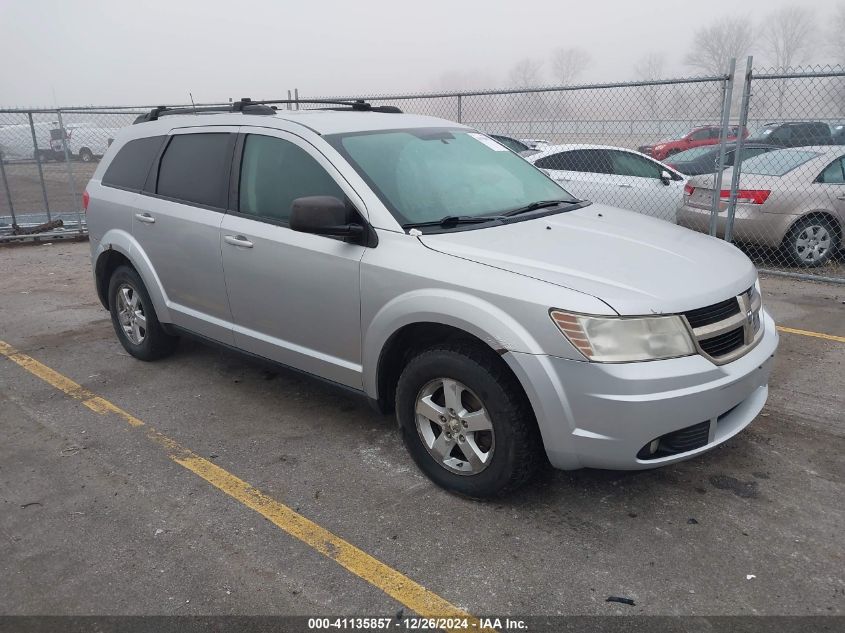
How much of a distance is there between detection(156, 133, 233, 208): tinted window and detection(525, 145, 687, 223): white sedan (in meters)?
5.36

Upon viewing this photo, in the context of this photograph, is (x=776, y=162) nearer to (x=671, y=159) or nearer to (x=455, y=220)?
(x=671, y=159)

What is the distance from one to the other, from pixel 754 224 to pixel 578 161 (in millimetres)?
2523

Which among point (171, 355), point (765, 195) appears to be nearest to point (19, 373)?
point (171, 355)

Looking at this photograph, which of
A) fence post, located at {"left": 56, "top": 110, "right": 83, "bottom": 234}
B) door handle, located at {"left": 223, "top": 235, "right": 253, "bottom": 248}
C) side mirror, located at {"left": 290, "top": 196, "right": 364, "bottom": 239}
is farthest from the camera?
fence post, located at {"left": 56, "top": 110, "right": 83, "bottom": 234}

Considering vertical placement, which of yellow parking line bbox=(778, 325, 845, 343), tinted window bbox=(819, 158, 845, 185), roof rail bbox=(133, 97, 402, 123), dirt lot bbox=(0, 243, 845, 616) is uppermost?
roof rail bbox=(133, 97, 402, 123)

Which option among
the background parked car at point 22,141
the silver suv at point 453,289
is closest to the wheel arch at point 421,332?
the silver suv at point 453,289

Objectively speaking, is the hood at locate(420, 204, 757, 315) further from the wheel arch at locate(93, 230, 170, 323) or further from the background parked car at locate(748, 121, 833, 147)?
the background parked car at locate(748, 121, 833, 147)

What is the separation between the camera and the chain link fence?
25.7ft

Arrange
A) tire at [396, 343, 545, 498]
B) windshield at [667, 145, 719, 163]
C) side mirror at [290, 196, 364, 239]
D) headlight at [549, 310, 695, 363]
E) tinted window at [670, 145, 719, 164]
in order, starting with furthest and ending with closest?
windshield at [667, 145, 719, 163]
tinted window at [670, 145, 719, 164]
side mirror at [290, 196, 364, 239]
tire at [396, 343, 545, 498]
headlight at [549, 310, 695, 363]

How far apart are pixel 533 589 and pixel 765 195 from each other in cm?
668

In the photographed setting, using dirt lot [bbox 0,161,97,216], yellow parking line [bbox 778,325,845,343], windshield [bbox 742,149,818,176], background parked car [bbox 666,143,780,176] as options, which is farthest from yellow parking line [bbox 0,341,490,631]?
dirt lot [bbox 0,161,97,216]

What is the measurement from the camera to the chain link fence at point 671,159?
7.82 metres

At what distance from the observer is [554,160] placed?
31.4ft

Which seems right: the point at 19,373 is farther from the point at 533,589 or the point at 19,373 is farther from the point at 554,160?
the point at 554,160
